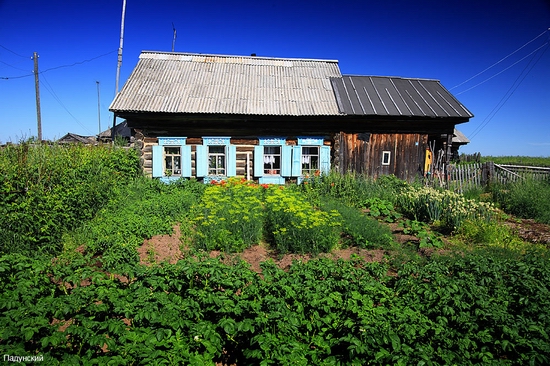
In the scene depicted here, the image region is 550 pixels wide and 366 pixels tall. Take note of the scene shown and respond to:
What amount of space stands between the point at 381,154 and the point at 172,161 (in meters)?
7.95

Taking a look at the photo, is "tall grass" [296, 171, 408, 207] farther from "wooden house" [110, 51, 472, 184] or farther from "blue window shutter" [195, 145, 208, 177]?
"blue window shutter" [195, 145, 208, 177]

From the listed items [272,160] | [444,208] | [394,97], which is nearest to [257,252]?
[444,208]

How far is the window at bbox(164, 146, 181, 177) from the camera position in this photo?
1150 cm

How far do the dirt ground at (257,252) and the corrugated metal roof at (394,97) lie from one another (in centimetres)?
622

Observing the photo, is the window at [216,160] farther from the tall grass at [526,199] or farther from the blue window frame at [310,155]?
the tall grass at [526,199]

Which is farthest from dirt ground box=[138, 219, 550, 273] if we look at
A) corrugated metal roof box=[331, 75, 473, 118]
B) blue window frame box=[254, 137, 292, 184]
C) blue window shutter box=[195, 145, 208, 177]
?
corrugated metal roof box=[331, 75, 473, 118]

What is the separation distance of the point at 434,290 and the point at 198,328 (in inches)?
95.0

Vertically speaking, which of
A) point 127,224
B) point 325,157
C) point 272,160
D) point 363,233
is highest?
point 325,157

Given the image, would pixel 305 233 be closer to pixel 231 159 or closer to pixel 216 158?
pixel 231 159

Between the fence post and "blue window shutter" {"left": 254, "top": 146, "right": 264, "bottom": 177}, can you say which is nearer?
"blue window shutter" {"left": 254, "top": 146, "right": 264, "bottom": 177}

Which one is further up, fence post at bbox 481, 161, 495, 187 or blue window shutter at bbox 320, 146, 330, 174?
blue window shutter at bbox 320, 146, 330, 174

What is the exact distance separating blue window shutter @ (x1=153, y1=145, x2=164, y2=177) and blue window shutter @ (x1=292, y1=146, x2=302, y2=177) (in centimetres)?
468

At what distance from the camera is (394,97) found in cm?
1305

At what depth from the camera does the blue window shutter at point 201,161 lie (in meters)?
11.4
